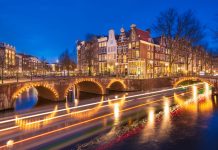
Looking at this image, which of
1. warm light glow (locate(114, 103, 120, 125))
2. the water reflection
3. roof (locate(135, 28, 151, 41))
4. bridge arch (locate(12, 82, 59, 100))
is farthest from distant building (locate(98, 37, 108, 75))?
warm light glow (locate(114, 103, 120, 125))

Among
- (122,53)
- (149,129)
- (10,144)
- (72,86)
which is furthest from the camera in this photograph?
(122,53)

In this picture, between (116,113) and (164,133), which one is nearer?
(164,133)

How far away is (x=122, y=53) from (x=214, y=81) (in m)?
35.2

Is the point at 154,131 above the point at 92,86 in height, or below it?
below

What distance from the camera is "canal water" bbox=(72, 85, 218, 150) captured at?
44.4 feet

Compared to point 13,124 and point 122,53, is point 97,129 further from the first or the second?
point 122,53

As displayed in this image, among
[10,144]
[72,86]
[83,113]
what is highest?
[72,86]

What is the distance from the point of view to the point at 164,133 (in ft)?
52.2

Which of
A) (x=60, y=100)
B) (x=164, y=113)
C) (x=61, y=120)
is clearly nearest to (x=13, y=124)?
(x=61, y=120)

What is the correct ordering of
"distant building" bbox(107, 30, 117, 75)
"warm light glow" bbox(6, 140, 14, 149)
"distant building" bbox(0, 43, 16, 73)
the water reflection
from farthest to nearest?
"distant building" bbox(107, 30, 117, 75) < "distant building" bbox(0, 43, 16, 73) < the water reflection < "warm light glow" bbox(6, 140, 14, 149)

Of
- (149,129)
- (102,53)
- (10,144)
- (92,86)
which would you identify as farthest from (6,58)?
(149,129)

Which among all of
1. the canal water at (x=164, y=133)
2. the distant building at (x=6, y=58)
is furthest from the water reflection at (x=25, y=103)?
the distant building at (x=6, y=58)

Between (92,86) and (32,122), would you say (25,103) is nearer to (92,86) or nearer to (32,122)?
(92,86)

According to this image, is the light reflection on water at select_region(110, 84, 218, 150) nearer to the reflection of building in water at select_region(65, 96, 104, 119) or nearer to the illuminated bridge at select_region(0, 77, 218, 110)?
the reflection of building in water at select_region(65, 96, 104, 119)
